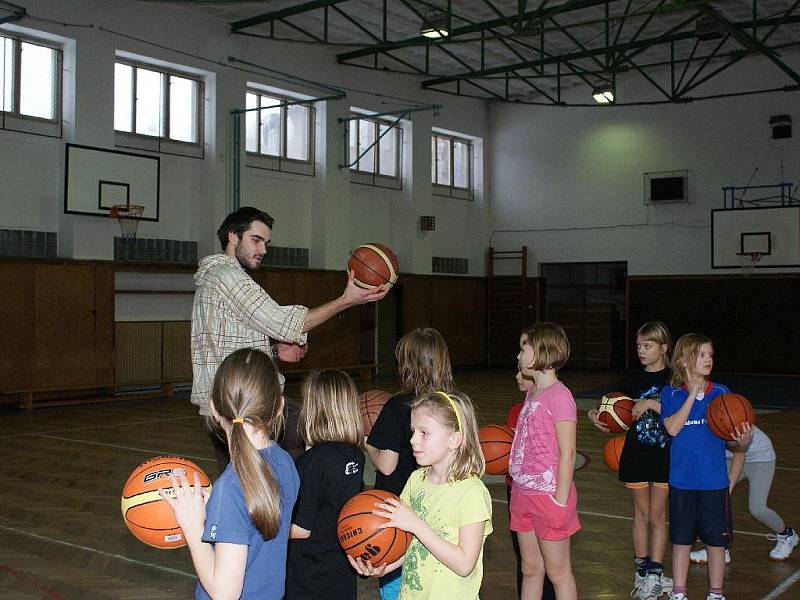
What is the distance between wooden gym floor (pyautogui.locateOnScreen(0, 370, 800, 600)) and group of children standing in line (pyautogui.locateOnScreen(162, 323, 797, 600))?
714mm

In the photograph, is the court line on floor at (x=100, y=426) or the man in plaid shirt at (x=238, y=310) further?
the court line on floor at (x=100, y=426)

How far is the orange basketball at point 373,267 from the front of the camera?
4.34 meters

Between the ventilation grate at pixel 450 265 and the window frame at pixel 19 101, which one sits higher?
the window frame at pixel 19 101

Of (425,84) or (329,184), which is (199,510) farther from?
(425,84)

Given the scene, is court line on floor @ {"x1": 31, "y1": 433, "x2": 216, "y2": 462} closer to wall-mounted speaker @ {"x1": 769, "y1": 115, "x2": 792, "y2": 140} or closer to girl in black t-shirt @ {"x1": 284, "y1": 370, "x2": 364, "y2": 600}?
girl in black t-shirt @ {"x1": 284, "y1": 370, "x2": 364, "y2": 600}

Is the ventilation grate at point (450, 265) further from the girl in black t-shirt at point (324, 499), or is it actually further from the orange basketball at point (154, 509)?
the orange basketball at point (154, 509)

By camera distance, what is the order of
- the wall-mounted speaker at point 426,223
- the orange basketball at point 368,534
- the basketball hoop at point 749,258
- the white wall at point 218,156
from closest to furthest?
the orange basketball at point 368,534, the white wall at point 218,156, the basketball hoop at point 749,258, the wall-mounted speaker at point 426,223

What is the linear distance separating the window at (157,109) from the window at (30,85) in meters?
1.05

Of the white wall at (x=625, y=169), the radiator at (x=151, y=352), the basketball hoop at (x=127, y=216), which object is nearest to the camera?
the basketball hoop at (x=127, y=216)

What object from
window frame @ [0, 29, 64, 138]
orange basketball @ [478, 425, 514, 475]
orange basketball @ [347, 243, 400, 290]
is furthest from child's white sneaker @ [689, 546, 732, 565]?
window frame @ [0, 29, 64, 138]

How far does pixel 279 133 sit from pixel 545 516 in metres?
14.8

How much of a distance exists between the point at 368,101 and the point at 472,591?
55.6 feet

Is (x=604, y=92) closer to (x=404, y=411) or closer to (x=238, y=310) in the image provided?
(x=238, y=310)

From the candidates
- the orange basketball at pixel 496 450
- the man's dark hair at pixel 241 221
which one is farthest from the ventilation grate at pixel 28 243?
the orange basketball at pixel 496 450
